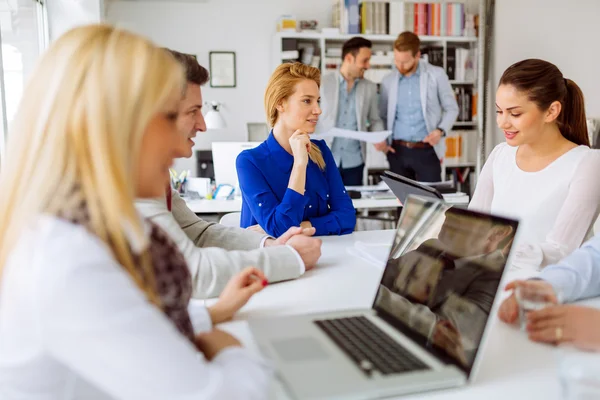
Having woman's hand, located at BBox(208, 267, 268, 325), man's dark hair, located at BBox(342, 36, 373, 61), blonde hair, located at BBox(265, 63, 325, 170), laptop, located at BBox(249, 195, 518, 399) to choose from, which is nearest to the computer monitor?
blonde hair, located at BBox(265, 63, 325, 170)

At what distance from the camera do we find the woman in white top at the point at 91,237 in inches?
23.3

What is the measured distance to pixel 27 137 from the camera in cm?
68

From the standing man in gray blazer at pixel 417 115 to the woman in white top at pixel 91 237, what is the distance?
4174mm

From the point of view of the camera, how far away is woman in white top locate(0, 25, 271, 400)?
59cm

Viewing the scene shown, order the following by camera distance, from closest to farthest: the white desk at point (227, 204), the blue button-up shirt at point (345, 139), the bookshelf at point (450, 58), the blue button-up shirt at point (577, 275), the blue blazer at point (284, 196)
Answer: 1. the blue button-up shirt at point (577, 275)
2. the blue blazer at point (284, 196)
3. the white desk at point (227, 204)
4. the blue button-up shirt at point (345, 139)
5. the bookshelf at point (450, 58)

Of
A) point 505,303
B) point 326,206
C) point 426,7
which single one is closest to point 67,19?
point 326,206

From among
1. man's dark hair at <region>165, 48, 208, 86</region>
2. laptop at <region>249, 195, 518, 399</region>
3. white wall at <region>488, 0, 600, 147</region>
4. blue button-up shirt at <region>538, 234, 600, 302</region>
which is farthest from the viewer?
white wall at <region>488, 0, 600, 147</region>

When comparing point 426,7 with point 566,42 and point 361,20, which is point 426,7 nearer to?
point 361,20

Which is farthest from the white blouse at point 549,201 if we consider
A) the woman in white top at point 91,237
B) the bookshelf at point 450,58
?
the bookshelf at point 450,58

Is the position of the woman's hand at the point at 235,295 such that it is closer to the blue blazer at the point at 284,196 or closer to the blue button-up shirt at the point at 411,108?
the blue blazer at the point at 284,196

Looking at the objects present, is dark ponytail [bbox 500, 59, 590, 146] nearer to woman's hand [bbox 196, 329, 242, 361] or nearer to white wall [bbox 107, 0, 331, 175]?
woman's hand [bbox 196, 329, 242, 361]

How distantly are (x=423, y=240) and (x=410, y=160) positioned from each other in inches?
152

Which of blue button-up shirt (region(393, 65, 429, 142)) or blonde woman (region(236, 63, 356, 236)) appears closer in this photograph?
blonde woman (region(236, 63, 356, 236))

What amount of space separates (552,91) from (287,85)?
102 centimetres
